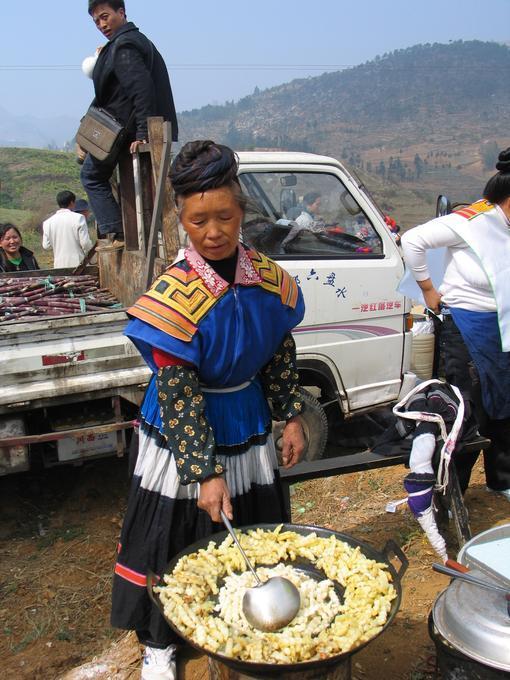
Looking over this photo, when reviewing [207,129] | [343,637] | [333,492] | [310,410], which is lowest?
[333,492]

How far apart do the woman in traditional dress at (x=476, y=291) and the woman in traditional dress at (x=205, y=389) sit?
1.44 meters

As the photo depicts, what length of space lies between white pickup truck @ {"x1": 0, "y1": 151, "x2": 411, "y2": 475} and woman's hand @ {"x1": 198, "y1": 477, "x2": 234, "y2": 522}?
1829 millimetres

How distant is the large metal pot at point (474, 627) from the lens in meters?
1.72

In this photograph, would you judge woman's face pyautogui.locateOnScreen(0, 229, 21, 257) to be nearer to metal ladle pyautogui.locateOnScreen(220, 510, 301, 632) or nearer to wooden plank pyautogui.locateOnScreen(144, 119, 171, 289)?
wooden plank pyautogui.locateOnScreen(144, 119, 171, 289)

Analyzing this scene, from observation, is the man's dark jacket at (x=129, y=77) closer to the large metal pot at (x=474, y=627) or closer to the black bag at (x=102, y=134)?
the black bag at (x=102, y=134)

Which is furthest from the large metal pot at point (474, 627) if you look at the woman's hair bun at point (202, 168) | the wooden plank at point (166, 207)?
the wooden plank at point (166, 207)

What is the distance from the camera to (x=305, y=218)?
4.66 meters

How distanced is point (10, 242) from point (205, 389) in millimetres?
5115

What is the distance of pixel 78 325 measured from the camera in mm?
3854

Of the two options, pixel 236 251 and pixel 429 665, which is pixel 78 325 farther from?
pixel 429 665

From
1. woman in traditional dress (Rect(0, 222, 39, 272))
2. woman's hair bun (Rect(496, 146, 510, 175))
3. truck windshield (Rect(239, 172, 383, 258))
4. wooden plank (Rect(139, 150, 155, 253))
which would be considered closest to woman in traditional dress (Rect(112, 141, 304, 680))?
woman's hair bun (Rect(496, 146, 510, 175))

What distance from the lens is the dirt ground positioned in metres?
2.89

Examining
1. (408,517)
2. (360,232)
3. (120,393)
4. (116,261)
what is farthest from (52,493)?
(360,232)

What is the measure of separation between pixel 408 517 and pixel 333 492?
77cm
